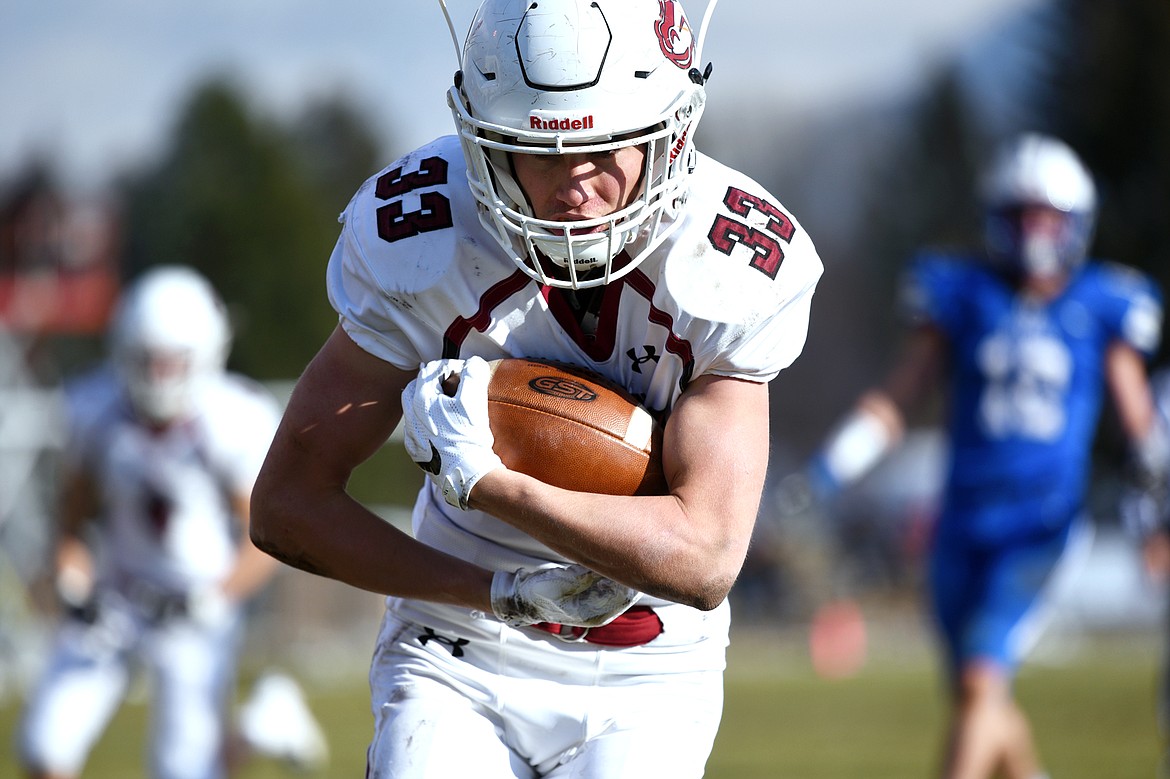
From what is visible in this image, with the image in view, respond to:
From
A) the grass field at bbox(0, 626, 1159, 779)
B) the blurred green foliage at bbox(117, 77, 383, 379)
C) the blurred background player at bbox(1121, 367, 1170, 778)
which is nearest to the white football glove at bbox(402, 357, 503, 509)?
the blurred background player at bbox(1121, 367, 1170, 778)

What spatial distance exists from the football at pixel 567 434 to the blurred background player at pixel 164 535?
3672mm

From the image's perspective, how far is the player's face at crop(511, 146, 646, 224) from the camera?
9.68ft

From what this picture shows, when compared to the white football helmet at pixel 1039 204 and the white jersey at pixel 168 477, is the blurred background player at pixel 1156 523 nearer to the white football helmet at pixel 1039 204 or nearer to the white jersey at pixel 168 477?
the white football helmet at pixel 1039 204

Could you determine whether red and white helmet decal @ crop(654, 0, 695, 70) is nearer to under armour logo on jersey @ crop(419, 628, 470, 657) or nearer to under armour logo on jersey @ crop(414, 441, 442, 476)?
under armour logo on jersey @ crop(414, 441, 442, 476)

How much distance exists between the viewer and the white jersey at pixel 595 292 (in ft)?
9.93

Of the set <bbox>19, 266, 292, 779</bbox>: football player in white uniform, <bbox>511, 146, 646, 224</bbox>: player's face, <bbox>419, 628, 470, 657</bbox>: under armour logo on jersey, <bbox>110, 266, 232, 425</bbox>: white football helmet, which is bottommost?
<bbox>19, 266, 292, 779</bbox>: football player in white uniform

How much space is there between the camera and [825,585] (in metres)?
24.6

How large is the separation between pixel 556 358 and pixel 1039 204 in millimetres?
3783

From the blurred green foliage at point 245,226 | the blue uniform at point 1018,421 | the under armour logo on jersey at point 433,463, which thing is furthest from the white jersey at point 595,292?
the blurred green foliage at point 245,226

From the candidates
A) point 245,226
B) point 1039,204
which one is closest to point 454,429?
point 1039,204

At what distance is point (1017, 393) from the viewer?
20.5 ft

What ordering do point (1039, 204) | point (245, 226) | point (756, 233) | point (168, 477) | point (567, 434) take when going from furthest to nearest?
point (245, 226) → point (168, 477) → point (1039, 204) → point (756, 233) → point (567, 434)

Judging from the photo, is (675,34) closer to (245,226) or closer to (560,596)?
→ (560,596)

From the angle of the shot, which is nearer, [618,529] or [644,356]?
[618,529]
